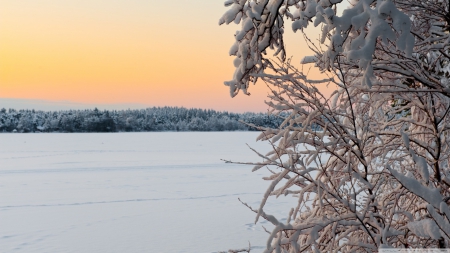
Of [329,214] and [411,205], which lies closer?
[329,214]

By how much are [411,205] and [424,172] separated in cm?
124

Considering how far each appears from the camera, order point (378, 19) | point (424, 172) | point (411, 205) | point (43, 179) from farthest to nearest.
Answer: point (43, 179), point (411, 205), point (424, 172), point (378, 19)

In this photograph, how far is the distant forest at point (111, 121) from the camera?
80.6 m

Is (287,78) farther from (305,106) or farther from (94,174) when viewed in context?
(94,174)

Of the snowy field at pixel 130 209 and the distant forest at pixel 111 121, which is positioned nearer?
the snowy field at pixel 130 209

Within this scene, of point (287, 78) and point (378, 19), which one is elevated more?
point (378, 19)

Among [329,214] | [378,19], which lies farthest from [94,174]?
[378,19]

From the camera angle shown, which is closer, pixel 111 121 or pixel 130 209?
pixel 130 209

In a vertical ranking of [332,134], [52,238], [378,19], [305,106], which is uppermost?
[378,19]

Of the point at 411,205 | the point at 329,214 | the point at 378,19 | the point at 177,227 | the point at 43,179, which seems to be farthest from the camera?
the point at 43,179

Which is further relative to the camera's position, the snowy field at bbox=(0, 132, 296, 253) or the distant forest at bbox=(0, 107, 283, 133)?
the distant forest at bbox=(0, 107, 283, 133)

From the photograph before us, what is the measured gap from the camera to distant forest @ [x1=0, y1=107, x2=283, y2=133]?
8062 centimetres

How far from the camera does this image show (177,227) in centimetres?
890

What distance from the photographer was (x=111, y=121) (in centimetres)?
8575
